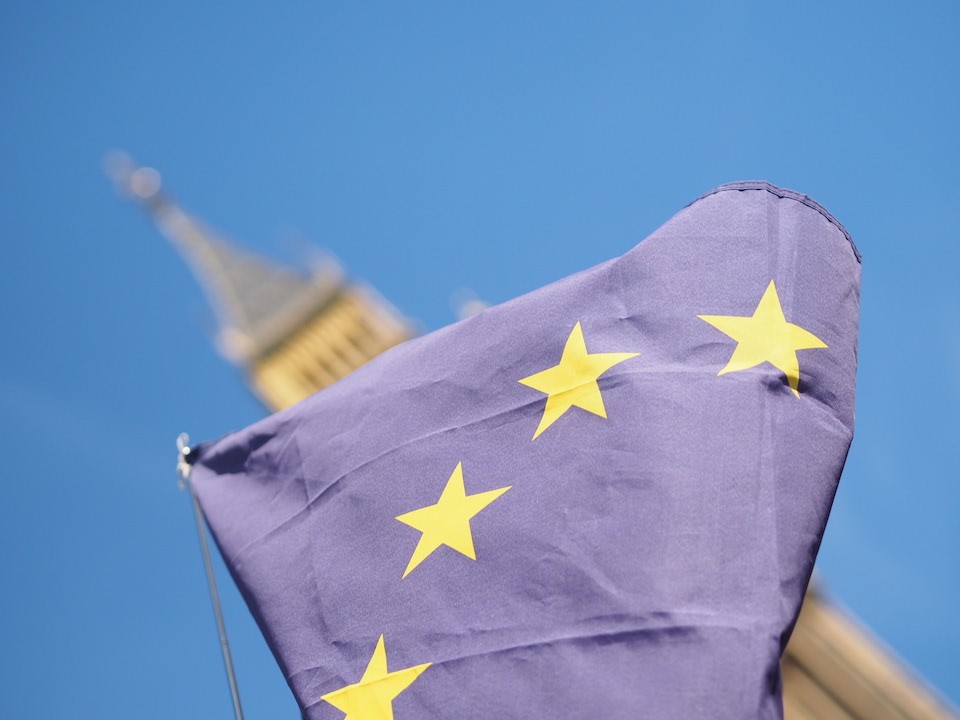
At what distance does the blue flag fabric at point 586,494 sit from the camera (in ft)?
12.0

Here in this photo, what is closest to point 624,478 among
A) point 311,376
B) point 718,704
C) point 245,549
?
point 718,704

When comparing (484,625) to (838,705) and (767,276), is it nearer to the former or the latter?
(767,276)

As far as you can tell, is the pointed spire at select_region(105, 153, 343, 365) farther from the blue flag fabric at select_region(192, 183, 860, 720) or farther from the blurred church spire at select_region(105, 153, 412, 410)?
the blue flag fabric at select_region(192, 183, 860, 720)

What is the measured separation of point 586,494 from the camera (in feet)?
13.9

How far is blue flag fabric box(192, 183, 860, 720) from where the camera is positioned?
12.0 feet

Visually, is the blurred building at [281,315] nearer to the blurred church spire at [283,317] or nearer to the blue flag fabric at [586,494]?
the blurred church spire at [283,317]

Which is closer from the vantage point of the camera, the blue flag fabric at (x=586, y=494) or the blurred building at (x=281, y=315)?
the blue flag fabric at (x=586, y=494)

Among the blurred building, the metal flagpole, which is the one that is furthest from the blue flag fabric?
the blurred building

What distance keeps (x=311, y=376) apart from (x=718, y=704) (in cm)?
3784

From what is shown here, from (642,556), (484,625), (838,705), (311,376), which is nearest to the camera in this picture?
(642,556)

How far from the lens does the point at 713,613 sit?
353cm

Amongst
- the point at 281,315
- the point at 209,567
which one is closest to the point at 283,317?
the point at 281,315

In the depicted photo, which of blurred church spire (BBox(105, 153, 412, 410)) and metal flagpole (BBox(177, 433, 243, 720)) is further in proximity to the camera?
blurred church spire (BBox(105, 153, 412, 410))

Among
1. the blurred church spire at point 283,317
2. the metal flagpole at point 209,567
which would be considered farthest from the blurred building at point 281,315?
the metal flagpole at point 209,567
